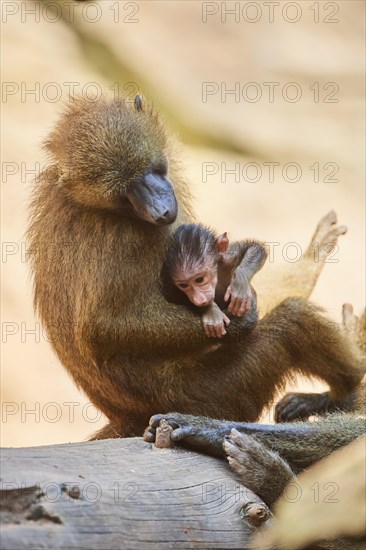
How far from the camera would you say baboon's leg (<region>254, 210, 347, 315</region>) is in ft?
25.5

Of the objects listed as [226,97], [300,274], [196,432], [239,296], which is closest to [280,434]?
[196,432]

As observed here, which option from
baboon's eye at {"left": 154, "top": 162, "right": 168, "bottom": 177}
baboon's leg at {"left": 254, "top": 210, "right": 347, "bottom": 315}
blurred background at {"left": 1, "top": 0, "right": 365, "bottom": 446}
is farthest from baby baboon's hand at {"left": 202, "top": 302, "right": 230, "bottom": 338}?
blurred background at {"left": 1, "top": 0, "right": 365, "bottom": 446}

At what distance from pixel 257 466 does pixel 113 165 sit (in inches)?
79.2

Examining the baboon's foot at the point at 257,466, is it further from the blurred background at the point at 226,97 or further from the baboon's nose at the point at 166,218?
the blurred background at the point at 226,97

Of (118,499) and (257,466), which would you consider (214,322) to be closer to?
(257,466)

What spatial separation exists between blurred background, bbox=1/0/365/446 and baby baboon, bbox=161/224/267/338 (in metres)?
3.89

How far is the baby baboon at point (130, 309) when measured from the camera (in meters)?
5.60

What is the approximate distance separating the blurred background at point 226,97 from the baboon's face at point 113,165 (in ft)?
13.8

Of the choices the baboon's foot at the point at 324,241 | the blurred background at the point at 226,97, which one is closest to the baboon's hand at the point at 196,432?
Answer: the baboon's foot at the point at 324,241

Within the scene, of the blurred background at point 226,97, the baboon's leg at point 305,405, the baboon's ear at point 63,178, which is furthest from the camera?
the blurred background at point 226,97

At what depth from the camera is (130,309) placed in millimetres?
5613

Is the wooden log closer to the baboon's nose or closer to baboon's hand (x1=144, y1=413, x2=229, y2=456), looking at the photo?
baboon's hand (x1=144, y1=413, x2=229, y2=456)

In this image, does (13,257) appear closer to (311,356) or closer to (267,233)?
(267,233)

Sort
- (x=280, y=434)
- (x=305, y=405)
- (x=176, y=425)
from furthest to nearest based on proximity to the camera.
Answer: (x=305, y=405), (x=280, y=434), (x=176, y=425)
